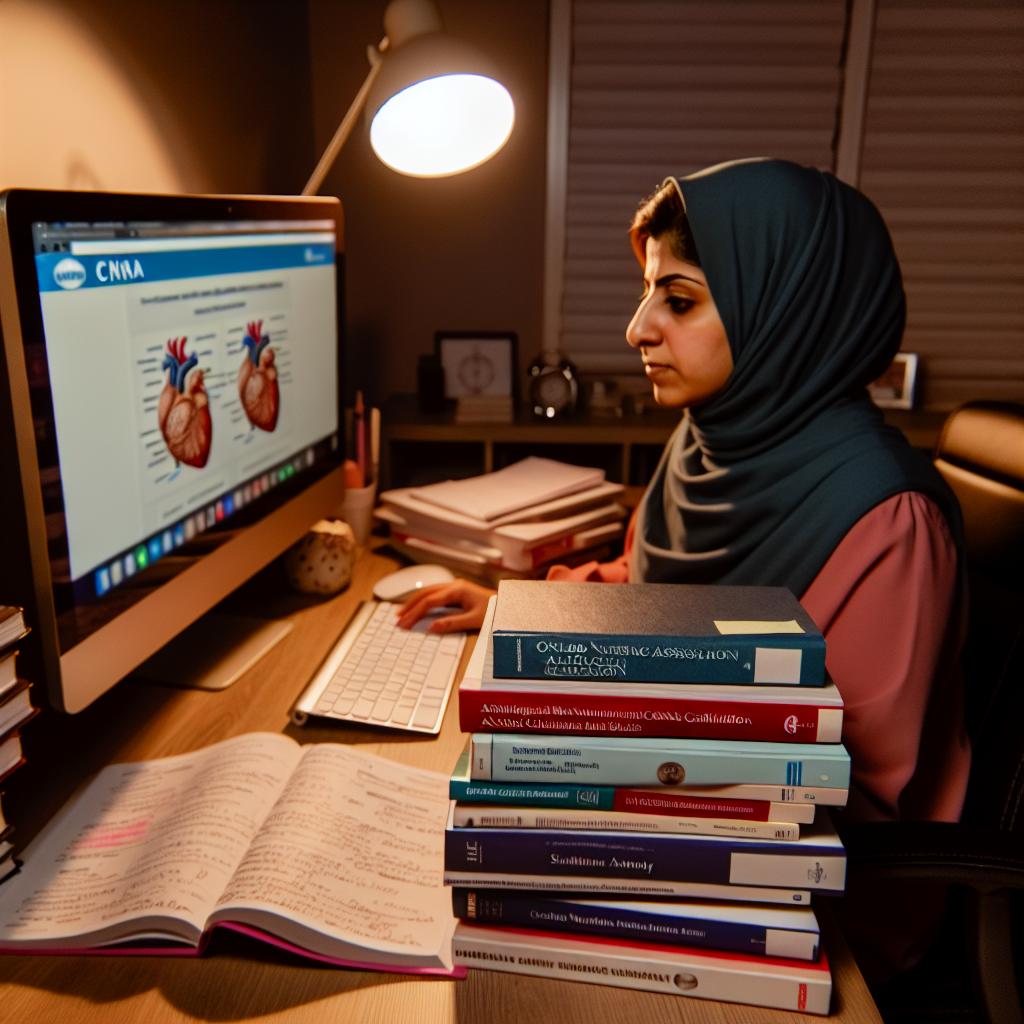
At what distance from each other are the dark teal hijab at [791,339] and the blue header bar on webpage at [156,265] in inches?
21.2

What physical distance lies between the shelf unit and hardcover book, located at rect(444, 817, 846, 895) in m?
1.59

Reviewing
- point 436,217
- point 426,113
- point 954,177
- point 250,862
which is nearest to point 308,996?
point 250,862

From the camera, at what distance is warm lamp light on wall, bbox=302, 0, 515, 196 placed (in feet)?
4.67

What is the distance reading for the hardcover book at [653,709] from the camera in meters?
0.64

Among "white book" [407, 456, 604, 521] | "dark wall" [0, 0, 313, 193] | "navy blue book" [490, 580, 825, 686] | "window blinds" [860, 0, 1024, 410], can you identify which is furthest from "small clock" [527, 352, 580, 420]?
"navy blue book" [490, 580, 825, 686]

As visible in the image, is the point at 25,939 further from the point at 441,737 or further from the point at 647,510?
the point at 647,510

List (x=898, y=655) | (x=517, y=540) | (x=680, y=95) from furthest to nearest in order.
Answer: (x=680, y=95)
(x=517, y=540)
(x=898, y=655)

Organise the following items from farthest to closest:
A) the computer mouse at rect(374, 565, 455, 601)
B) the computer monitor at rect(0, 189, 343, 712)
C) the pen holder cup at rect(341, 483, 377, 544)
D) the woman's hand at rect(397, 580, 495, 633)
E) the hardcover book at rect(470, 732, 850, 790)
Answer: the pen holder cup at rect(341, 483, 377, 544), the computer mouse at rect(374, 565, 455, 601), the woman's hand at rect(397, 580, 495, 633), the computer monitor at rect(0, 189, 343, 712), the hardcover book at rect(470, 732, 850, 790)

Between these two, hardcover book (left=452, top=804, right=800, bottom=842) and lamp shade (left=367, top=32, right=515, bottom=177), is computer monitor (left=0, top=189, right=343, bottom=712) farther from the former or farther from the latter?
hardcover book (left=452, top=804, right=800, bottom=842)

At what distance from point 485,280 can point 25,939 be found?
227 centimetres

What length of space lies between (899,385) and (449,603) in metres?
1.81

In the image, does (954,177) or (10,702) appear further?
(954,177)

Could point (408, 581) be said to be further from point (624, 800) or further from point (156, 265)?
point (624, 800)

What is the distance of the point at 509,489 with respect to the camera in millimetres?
1635
